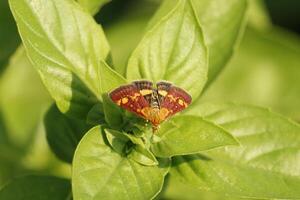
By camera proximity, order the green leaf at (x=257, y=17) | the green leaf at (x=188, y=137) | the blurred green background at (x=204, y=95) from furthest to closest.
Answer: the green leaf at (x=257, y=17), the blurred green background at (x=204, y=95), the green leaf at (x=188, y=137)

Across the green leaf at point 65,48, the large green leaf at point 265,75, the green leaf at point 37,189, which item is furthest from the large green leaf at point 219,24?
the large green leaf at point 265,75

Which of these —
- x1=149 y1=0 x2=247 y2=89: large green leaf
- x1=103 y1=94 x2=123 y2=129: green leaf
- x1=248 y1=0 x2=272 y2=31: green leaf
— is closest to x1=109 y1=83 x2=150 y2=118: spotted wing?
x1=103 y1=94 x2=123 y2=129: green leaf

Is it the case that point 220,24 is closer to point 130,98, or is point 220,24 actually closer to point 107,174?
point 130,98

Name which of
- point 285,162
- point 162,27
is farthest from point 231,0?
point 285,162

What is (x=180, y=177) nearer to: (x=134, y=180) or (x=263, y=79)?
(x=134, y=180)

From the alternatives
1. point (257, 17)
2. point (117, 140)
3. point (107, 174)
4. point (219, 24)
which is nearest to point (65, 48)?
point (117, 140)

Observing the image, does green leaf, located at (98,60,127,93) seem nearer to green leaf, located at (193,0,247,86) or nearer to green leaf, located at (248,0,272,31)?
green leaf, located at (193,0,247,86)

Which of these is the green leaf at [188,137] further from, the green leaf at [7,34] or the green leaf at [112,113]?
the green leaf at [7,34]
